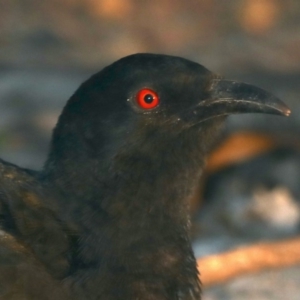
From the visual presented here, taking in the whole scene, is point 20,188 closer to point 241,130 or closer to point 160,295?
point 160,295

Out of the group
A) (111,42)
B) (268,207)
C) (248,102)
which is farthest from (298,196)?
(248,102)

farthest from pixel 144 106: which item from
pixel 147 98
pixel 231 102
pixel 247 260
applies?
pixel 247 260

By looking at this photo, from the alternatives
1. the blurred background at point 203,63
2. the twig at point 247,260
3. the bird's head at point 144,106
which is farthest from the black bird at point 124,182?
the blurred background at point 203,63

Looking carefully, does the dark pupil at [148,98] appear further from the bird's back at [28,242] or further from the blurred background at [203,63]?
the blurred background at [203,63]

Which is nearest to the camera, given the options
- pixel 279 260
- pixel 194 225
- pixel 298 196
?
pixel 279 260

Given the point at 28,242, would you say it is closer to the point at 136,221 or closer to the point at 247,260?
the point at 136,221

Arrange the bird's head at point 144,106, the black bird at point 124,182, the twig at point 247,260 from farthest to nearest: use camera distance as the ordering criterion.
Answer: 1. the twig at point 247,260
2. the bird's head at point 144,106
3. the black bird at point 124,182

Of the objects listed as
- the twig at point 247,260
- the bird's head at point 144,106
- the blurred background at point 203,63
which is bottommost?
the bird's head at point 144,106

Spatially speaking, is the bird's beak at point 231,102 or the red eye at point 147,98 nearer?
the red eye at point 147,98
